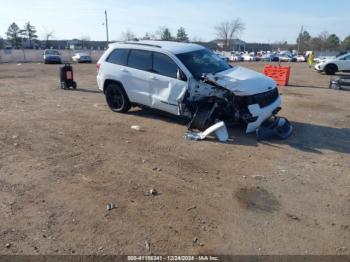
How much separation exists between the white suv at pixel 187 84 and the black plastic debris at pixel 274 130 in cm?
18

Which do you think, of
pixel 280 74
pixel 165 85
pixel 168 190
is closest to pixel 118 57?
pixel 165 85

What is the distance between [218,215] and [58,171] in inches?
109

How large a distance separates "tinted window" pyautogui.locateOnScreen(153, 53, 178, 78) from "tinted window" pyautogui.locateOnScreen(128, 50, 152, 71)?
19 cm

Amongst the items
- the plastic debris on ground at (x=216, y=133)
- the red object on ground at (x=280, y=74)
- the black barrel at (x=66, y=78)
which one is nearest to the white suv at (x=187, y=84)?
the plastic debris on ground at (x=216, y=133)

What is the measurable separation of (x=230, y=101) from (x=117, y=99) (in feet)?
12.0

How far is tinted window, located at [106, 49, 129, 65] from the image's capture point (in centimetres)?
945

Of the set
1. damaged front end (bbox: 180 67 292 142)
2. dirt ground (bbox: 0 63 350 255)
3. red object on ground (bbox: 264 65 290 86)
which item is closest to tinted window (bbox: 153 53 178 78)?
damaged front end (bbox: 180 67 292 142)

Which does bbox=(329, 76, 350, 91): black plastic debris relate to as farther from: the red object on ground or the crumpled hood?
the crumpled hood

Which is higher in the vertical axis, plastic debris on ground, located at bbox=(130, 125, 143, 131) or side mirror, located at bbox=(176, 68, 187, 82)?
side mirror, located at bbox=(176, 68, 187, 82)

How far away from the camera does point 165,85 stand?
8.41m

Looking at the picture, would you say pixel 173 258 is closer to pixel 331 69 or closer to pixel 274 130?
pixel 274 130

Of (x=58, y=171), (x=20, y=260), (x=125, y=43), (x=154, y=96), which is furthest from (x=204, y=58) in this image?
(x=20, y=260)

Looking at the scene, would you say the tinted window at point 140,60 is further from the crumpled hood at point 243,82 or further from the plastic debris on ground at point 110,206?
the plastic debris on ground at point 110,206

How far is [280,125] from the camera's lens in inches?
310
